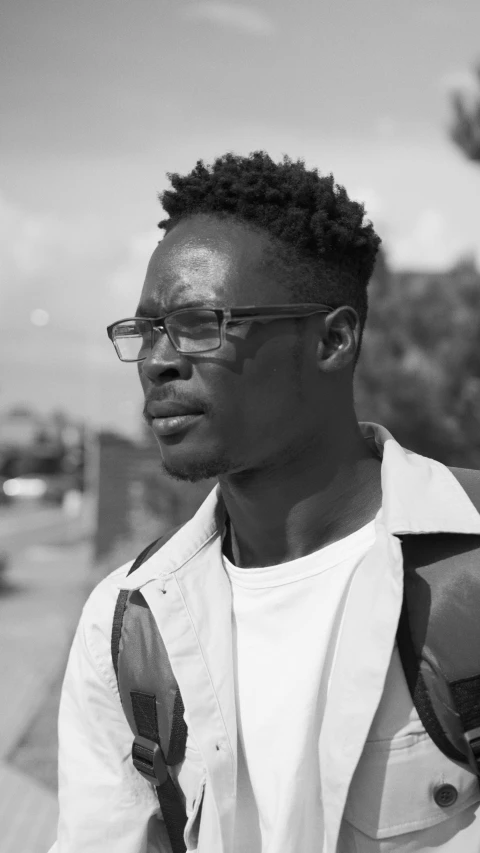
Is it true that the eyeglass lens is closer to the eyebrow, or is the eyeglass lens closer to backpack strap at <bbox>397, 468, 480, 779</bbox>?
the eyebrow

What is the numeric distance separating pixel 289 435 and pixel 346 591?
1.20 feet

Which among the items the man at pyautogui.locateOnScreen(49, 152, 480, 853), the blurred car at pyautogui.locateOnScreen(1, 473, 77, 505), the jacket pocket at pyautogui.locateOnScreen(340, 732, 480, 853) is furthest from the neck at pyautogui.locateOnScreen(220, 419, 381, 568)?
the blurred car at pyautogui.locateOnScreen(1, 473, 77, 505)

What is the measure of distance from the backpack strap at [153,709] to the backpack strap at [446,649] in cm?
58

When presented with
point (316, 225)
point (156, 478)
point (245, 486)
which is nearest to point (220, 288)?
point (316, 225)

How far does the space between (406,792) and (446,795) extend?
8 centimetres

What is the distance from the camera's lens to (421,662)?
5.79 feet

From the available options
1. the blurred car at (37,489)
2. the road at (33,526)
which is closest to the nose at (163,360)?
the road at (33,526)

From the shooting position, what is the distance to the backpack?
5.66 ft

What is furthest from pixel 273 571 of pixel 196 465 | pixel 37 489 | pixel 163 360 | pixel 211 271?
pixel 37 489

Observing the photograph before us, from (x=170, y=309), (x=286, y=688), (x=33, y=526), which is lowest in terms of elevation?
(x=33, y=526)

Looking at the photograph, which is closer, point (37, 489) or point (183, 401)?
point (183, 401)

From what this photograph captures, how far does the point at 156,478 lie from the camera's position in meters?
11.5

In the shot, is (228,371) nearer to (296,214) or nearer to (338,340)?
(338,340)

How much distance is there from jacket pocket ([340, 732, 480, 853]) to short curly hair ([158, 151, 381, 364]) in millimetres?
982
